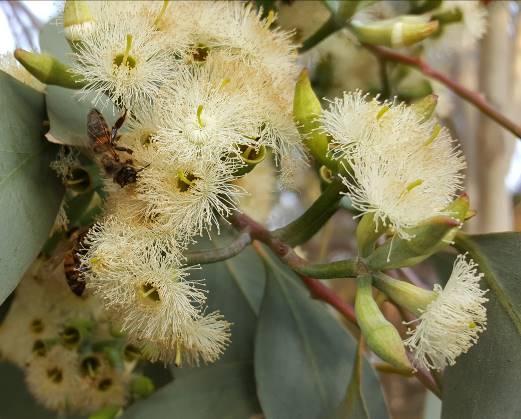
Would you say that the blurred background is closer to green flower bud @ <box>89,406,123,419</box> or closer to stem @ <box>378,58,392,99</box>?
stem @ <box>378,58,392,99</box>

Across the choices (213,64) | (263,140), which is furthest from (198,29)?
(263,140)

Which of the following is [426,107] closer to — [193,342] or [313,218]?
[313,218]

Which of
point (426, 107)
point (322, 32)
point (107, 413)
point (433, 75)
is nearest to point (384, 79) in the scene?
point (433, 75)

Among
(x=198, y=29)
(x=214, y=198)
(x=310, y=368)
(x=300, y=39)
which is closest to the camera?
(x=214, y=198)

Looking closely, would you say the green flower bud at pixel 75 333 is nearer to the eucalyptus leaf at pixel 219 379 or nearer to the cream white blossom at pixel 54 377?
the cream white blossom at pixel 54 377

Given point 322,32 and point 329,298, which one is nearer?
point 329,298

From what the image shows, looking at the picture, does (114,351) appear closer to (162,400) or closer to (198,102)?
(162,400)

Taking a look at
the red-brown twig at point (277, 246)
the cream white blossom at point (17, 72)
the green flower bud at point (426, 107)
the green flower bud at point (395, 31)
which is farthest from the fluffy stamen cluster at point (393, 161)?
the cream white blossom at point (17, 72)

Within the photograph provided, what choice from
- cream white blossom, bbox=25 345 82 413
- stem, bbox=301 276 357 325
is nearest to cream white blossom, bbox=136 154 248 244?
stem, bbox=301 276 357 325
